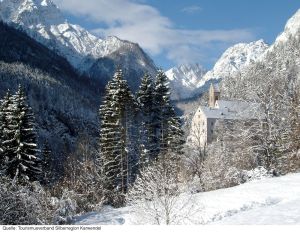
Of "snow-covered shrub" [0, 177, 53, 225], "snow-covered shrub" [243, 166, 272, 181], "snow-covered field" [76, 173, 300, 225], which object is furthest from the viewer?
"snow-covered shrub" [243, 166, 272, 181]

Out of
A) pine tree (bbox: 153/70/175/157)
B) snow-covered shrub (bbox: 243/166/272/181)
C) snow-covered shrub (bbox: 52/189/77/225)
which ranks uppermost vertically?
pine tree (bbox: 153/70/175/157)

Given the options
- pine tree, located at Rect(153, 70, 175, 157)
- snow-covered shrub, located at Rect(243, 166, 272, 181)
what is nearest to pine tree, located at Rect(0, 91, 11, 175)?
pine tree, located at Rect(153, 70, 175, 157)

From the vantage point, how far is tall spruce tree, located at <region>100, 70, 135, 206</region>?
46.6 meters

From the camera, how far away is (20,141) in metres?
39.2

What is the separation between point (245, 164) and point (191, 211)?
18.9m

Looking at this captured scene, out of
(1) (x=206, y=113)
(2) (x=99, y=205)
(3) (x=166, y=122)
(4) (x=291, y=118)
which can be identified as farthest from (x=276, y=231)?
(1) (x=206, y=113)

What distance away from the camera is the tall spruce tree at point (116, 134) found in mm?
46625

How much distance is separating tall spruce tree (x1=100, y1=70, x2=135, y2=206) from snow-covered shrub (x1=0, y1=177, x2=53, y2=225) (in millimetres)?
20031

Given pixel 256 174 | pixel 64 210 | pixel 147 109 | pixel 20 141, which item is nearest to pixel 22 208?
pixel 64 210

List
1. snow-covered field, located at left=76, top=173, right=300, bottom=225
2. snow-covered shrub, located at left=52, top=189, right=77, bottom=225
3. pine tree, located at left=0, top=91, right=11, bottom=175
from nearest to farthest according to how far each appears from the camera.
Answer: snow-covered field, located at left=76, top=173, right=300, bottom=225 < snow-covered shrub, located at left=52, top=189, right=77, bottom=225 < pine tree, located at left=0, top=91, right=11, bottom=175

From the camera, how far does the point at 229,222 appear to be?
15.1m

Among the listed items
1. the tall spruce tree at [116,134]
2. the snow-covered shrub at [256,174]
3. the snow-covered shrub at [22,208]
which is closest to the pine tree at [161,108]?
the tall spruce tree at [116,134]

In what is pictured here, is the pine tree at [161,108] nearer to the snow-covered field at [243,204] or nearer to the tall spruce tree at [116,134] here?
the tall spruce tree at [116,134]

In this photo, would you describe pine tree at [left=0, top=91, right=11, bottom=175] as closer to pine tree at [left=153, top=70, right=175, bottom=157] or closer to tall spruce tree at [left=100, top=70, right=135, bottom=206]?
tall spruce tree at [left=100, top=70, right=135, bottom=206]
